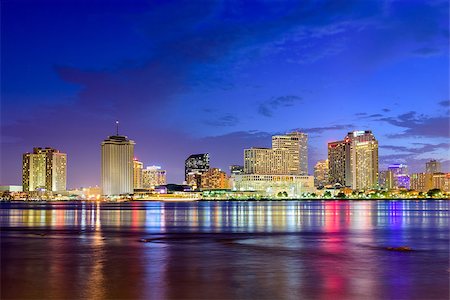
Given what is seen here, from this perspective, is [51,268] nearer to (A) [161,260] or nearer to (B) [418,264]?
(A) [161,260]

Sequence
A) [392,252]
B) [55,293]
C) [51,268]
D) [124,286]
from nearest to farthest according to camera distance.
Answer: [55,293], [124,286], [51,268], [392,252]

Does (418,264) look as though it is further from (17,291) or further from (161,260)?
(17,291)

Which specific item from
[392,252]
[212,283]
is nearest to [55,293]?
[212,283]

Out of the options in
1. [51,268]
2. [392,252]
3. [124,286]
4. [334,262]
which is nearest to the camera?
[124,286]

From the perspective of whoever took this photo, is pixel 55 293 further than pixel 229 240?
No

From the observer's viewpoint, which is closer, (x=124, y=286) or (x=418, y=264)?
(x=124, y=286)

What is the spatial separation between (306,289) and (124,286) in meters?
7.68

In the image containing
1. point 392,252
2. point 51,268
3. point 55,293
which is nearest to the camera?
point 55,293

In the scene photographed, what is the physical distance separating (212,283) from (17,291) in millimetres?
8161

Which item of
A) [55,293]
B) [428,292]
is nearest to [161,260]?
[55,293]

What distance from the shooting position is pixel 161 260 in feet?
117

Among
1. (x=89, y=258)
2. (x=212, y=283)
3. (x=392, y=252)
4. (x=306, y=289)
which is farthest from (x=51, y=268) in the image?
(x=392, y=252)

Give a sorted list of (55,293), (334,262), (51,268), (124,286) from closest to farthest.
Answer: (55,293) → (124,286) → (51,268) → (334,262)

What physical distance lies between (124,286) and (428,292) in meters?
12.6
